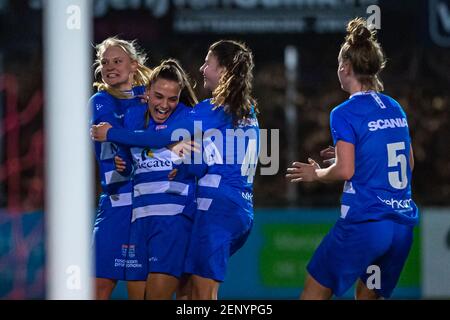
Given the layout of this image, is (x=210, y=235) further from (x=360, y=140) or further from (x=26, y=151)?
(x=26, y=151)

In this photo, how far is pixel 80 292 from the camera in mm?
3084

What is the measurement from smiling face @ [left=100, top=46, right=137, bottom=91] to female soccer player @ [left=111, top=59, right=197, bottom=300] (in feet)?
0.65

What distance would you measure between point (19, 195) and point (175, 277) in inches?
189

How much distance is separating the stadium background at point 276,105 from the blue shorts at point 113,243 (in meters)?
3.10

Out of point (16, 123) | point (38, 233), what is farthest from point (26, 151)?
point (38, 233)

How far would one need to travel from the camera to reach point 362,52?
418cm

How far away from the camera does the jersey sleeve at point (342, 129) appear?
4098mm

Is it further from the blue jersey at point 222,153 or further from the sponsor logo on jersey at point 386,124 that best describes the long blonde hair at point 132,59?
the sponsor logo on jersey at point 386,124

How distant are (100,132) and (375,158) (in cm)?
108

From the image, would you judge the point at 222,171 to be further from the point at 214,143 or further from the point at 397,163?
the point at 397,163

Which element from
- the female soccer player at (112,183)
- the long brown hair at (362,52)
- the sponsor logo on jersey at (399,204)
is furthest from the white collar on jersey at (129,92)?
the sponsor logo on jersey at (399,204)

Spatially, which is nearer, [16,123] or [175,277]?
[175,277]

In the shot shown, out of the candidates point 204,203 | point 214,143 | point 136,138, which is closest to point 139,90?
point 136,138
